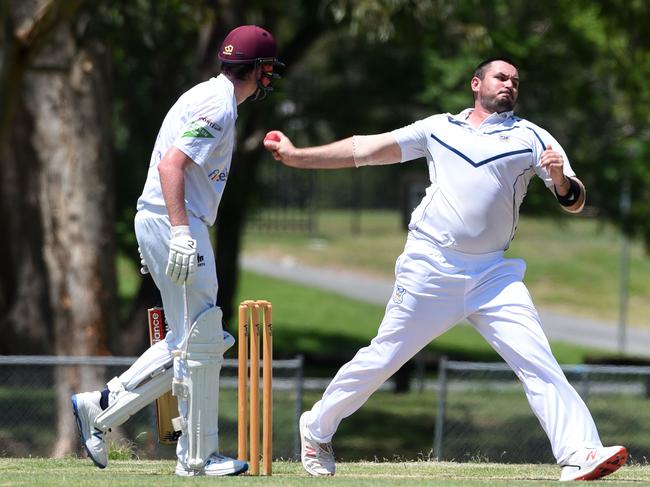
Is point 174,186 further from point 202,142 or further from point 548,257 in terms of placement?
point 548,257

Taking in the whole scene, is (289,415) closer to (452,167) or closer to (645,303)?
(452,167)

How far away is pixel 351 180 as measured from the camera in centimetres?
5438

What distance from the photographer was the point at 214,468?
6.77 meters

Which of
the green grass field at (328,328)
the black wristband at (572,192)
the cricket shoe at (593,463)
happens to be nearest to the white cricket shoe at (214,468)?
the cricket shoe at (593,463)

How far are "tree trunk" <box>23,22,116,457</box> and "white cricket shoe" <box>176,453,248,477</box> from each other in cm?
774

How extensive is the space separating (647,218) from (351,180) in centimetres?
3199

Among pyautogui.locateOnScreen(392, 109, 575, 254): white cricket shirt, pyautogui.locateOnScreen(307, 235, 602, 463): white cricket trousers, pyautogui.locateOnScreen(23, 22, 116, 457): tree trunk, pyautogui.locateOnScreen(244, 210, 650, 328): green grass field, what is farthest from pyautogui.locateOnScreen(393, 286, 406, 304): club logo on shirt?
pyautogui.locateOnScreen(244, 210, 650, 328): green grass field

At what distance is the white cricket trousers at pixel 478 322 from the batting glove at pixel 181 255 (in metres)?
1.19

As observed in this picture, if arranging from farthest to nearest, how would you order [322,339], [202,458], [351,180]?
[351,180], [322,339], [202,458]

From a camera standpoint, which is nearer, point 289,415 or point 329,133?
point 289,415

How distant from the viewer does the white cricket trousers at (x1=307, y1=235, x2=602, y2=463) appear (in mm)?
6770

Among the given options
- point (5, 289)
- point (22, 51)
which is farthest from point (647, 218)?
point (22, 51)

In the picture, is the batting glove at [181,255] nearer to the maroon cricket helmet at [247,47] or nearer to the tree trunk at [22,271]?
the maroon cricket helmet at [247,47]

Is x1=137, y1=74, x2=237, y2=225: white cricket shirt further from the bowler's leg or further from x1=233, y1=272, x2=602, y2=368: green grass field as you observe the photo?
x1=233, y1=272, x2=602, y2=368: green grass field
